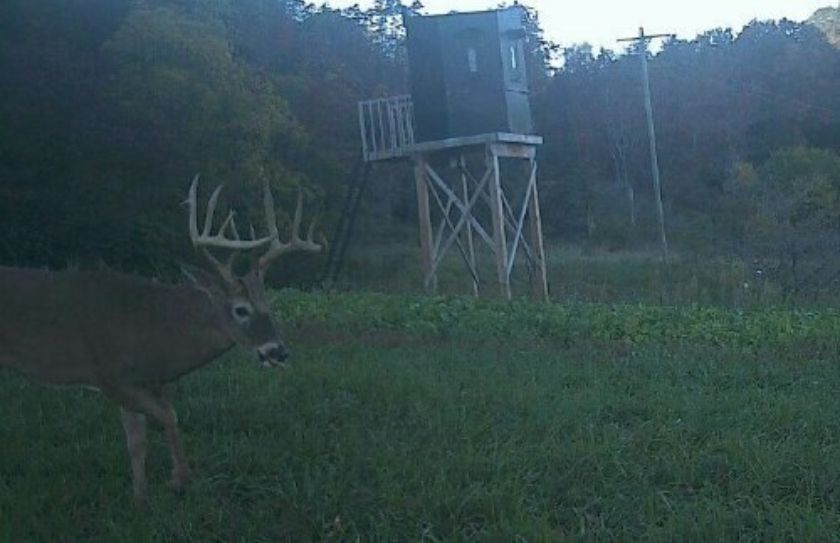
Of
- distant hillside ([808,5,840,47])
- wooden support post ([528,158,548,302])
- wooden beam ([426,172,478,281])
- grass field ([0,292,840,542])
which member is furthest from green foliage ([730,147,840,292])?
grass field ([0,292,840,542])

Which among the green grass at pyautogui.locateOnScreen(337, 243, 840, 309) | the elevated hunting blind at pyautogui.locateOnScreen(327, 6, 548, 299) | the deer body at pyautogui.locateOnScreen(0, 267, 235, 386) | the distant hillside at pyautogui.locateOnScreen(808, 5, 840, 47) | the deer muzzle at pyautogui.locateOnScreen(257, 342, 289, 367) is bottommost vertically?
the green grass at pyautogui.locateOnScreen(337, 243, 840, 309)

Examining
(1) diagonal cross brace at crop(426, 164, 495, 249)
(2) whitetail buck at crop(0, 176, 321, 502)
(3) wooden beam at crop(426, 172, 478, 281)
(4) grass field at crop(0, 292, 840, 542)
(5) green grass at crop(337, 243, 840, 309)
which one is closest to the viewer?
(4) grass field at crop(0, 292, 840, 542)

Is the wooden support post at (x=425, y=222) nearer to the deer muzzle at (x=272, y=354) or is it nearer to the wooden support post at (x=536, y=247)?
the wooden support post at (x=536, y=247)

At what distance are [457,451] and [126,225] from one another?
51.2 feet

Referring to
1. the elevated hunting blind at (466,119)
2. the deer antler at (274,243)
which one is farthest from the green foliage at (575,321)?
the elevated hunting blind at (466,119)

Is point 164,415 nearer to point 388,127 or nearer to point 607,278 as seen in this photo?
point 388,127

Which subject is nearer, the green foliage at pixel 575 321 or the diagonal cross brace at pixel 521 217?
the green foliage at pixel 575 321

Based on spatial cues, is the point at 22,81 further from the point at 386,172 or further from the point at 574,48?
the point at 574,48

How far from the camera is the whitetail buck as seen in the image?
6.83m

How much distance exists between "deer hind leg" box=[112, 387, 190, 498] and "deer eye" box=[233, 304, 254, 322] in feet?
2.09

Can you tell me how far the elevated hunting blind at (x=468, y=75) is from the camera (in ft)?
76.2

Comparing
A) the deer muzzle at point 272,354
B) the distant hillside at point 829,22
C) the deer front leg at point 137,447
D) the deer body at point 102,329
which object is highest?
the distant hillside at point 829,22

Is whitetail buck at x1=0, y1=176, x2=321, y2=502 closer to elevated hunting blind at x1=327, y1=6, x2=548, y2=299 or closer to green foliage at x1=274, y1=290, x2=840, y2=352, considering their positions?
green foliage at x1=274, y1=290, x2=840, y2=352

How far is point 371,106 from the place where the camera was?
25.5 m
